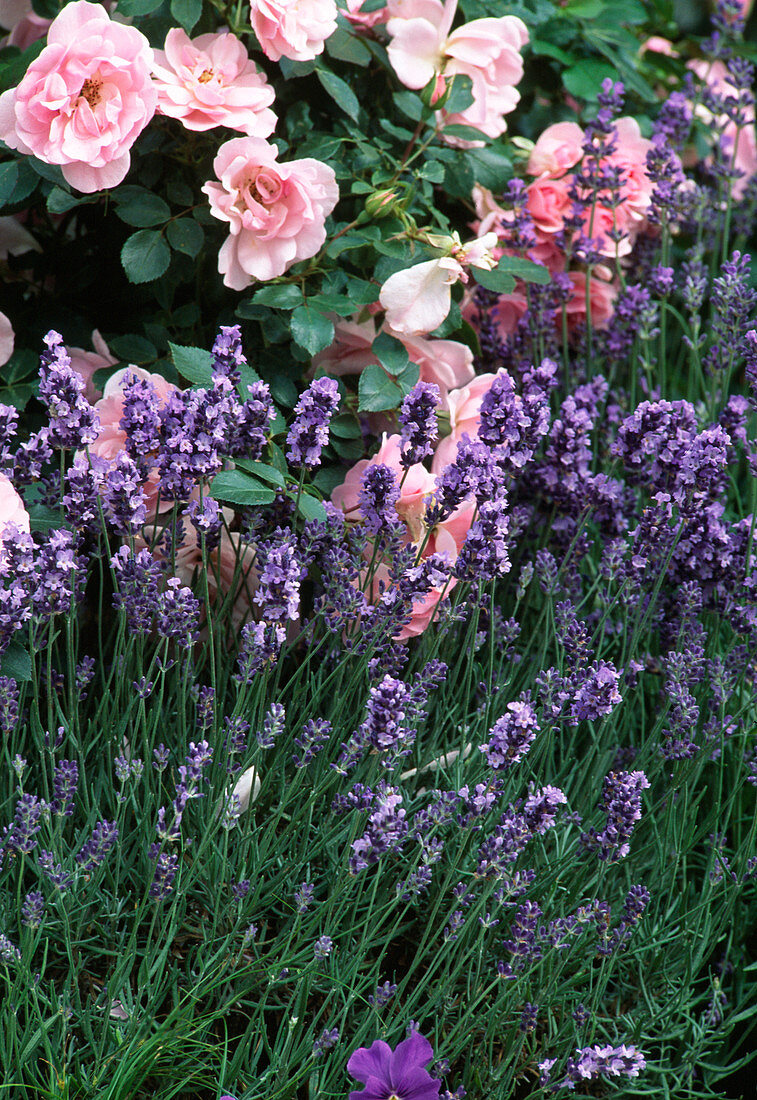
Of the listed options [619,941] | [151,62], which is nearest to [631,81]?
[151,62]

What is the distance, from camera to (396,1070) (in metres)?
1.05

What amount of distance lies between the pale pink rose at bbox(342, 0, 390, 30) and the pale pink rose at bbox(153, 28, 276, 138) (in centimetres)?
27

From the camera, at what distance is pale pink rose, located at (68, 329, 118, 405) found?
1.60m

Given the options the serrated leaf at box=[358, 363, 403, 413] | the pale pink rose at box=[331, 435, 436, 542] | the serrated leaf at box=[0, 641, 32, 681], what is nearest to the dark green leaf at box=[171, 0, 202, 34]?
the serrated leaf at box=[358, 363, 403, 413]

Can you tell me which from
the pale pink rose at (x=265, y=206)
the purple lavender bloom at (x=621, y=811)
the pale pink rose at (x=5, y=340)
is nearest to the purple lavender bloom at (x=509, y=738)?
the purple lavender bloom at (x=621, y=811)

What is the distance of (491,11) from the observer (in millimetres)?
1884

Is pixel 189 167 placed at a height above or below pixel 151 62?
below

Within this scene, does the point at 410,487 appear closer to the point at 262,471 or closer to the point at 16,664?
the point at 262,471

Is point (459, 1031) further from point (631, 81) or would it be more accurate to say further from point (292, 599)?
point (631, 81)

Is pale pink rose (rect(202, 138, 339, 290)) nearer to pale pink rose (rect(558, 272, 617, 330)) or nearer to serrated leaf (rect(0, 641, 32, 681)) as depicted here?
serrated leaf (rect(0, 641, 32, 681))

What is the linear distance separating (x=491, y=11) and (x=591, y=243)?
1.44 feet

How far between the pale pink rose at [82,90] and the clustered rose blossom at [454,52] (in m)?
0.45

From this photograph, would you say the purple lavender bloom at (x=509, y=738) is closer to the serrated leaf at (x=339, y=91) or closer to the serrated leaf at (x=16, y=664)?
the serrated leaf at (x=16, y=664)

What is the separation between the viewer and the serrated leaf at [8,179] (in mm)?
1479
